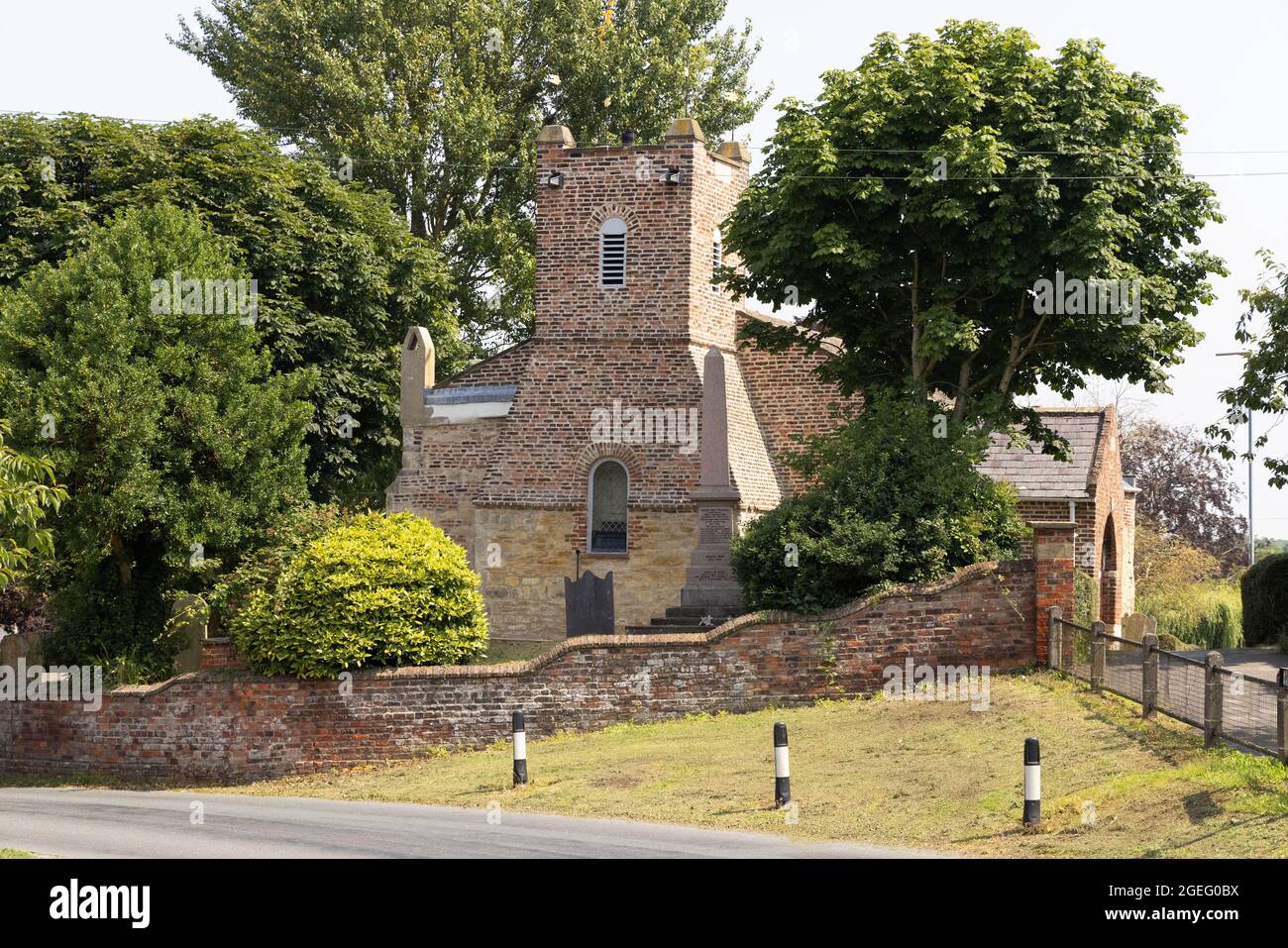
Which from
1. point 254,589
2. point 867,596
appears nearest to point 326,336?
point 254,589

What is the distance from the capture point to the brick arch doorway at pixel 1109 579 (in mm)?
33812

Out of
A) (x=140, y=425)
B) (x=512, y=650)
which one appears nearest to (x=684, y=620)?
(x=512, y=650)

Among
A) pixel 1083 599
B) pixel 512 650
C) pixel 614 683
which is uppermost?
pixel 1083 599

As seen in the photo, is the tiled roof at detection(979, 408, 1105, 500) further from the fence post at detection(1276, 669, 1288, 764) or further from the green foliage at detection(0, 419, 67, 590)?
the green foliage at detection(0, 419, 67, 590)

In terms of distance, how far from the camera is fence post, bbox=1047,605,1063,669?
68.8ft

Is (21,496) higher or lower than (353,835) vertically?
higher

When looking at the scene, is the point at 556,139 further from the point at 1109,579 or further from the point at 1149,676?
the point at 1149,676

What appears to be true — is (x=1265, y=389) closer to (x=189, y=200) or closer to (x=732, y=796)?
(x=732, y=796)

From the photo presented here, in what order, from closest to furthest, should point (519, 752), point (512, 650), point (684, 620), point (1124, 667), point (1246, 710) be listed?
point (1246, 710), point (1124, 667), point (519, 752), point (684, 620), point (512, 650)


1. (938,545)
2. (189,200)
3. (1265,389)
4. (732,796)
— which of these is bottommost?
(732,796)

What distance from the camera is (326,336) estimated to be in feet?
110

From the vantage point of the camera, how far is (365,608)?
22.7m

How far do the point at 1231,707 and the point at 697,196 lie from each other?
64.0 feet

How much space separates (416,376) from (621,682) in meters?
14.1
